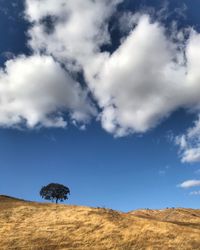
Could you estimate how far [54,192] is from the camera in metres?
101

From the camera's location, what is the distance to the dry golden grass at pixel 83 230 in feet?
148

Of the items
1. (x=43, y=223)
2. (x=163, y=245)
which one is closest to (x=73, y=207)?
(x=43, y=223)

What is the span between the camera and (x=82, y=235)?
4722 centimetres

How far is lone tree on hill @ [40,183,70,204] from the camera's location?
3971 inches

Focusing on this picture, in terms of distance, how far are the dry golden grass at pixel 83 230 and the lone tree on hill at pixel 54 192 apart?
4416 centimetres

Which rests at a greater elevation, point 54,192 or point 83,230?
point 54,192

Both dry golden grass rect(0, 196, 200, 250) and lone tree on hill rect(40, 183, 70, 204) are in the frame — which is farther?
lone tree on hill rect(40, 183, 70, 204)

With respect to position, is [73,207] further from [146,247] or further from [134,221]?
[146,247]

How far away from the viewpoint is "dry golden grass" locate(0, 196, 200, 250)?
148ft

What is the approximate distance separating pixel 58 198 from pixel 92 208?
4666 cm

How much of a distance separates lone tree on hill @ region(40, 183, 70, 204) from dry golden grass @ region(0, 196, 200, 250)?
44161mm

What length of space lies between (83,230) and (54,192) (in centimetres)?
5345

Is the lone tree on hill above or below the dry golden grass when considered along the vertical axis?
above

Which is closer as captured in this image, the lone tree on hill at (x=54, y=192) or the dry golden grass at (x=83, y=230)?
the dry golden grass at (x=83, y=230)
